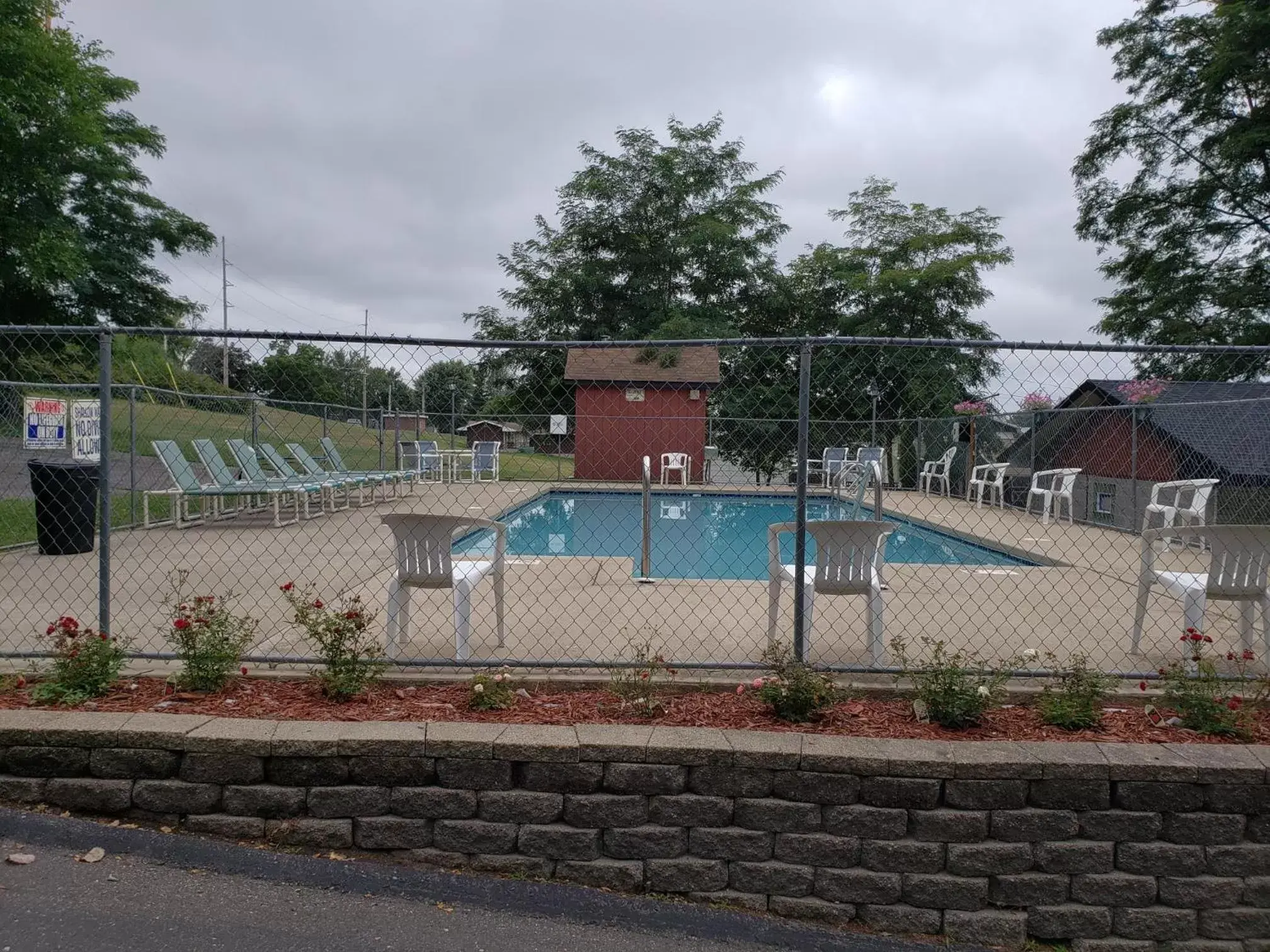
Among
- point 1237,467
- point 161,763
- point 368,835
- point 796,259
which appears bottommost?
point 368,835

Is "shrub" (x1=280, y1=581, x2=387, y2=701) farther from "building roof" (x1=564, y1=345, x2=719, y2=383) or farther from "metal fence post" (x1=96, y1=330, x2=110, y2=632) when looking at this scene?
"building roof" (x1=564, y1=345, x2=719, y2=383)

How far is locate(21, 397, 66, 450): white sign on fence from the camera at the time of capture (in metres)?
7.38

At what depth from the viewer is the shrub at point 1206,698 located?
10.1ft

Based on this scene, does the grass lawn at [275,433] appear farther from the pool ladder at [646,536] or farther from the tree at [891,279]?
the tree at [891,279]

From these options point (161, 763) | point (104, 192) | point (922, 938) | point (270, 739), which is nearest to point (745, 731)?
point (922, 938)

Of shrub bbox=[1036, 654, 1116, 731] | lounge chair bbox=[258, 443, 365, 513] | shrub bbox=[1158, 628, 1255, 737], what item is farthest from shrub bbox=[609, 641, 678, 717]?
lounge chair bbox=[258, 443, 365, 513]

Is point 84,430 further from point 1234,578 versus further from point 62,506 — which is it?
point 1234,578

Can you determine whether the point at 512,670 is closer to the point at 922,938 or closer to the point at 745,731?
the point at 745,731

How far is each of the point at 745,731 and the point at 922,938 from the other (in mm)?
804

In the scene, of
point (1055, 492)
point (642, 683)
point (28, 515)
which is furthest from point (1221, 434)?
point (28, 515)

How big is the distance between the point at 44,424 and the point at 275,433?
4.56 meters

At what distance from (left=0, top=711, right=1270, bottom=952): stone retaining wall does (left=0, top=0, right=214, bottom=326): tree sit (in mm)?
22099

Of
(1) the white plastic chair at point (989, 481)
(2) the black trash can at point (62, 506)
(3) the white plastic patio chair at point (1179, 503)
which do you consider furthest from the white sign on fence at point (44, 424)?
(1) the white plastic chair at point (989, 481)

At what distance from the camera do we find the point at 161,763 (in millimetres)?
2822
